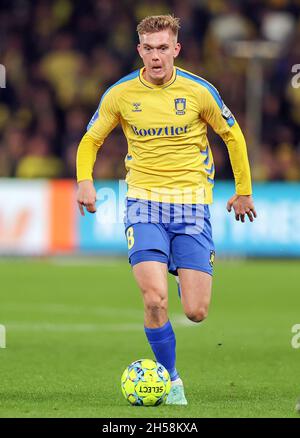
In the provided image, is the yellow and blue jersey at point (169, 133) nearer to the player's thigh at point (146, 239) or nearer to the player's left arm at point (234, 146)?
the player's left arm at point (234, 146)

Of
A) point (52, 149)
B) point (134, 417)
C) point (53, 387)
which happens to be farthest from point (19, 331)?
point (52, 149)

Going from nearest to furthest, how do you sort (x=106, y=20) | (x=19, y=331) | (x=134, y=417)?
(x=134, y=417) → (x=19, y=331) → (x=106, y=20)

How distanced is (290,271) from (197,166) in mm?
11486

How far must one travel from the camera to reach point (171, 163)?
805cm

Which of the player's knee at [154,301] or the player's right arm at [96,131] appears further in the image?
the player's right arm at [96,131]

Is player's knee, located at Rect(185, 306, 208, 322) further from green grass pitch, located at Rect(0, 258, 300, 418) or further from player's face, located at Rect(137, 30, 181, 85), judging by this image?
player's face, located at Rect(137, 30, 181, 85)

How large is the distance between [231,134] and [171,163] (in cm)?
43

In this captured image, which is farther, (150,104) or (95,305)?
(95,305)

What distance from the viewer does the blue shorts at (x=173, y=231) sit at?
7.95 meters

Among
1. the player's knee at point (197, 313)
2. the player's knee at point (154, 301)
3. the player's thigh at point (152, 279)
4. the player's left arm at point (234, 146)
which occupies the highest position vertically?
the player's left arm at point (234, 146)

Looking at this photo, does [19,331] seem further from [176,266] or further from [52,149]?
[52,149]

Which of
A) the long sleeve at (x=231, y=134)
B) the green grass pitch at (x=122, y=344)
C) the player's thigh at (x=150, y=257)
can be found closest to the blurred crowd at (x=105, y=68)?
the green grass pitch at (x=122, y=344)

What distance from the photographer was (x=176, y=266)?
8.04 m

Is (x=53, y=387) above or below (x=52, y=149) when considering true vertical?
below
